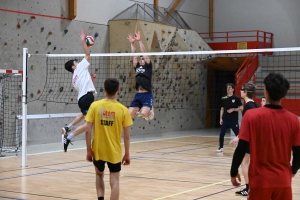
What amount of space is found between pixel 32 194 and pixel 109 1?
36.9 feet

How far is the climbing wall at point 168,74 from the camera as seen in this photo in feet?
56.7

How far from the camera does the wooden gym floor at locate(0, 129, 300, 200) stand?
741 centimetres

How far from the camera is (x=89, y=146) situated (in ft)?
18.5

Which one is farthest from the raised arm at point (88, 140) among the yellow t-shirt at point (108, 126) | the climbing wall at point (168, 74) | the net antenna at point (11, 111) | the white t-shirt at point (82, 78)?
the climbing wall at point (168, 74)

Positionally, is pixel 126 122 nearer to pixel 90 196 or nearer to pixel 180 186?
pixel 90 196

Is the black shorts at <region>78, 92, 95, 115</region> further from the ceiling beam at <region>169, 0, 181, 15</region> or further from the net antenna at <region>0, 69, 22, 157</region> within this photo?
the ceiling beam at <region>169, 0, 181, 15</region>

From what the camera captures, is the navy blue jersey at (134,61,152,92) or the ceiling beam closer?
the navy blue jersey at (134,61,152,92)

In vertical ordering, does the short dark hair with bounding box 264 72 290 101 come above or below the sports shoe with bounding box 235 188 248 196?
above

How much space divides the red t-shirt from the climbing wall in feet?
43.4

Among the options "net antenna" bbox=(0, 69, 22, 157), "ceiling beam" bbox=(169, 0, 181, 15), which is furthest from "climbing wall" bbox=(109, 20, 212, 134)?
"net antenna" bbox=(0, 69, 22, 157)

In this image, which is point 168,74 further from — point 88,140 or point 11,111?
point 88,140

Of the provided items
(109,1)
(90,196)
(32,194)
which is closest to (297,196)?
(90,196)

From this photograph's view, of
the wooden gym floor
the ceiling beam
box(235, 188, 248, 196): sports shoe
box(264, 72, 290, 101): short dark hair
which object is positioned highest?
the ceiling beam

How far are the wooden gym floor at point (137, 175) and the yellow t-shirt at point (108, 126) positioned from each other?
A: 1691 mm
